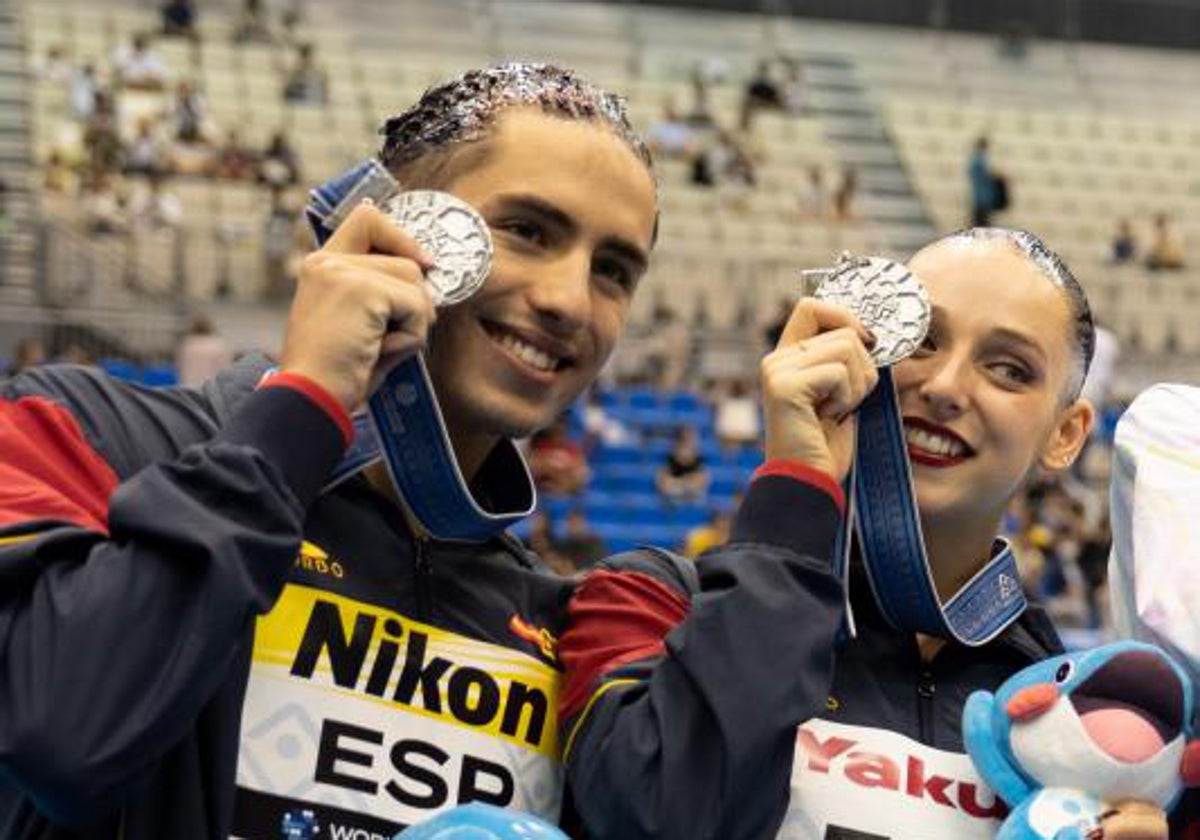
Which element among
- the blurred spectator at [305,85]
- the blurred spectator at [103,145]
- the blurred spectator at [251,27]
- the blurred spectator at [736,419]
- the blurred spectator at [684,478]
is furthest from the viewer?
the blurred spectator at [251,27]

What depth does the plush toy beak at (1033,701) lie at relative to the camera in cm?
240

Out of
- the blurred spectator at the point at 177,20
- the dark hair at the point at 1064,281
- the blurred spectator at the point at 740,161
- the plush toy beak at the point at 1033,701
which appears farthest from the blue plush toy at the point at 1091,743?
the blurred spectator at the point at 177,20

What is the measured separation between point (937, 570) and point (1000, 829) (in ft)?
1.15

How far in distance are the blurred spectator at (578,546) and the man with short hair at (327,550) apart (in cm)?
723

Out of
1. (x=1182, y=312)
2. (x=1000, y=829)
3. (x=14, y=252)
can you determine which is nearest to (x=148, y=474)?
(x=1000, y=829)

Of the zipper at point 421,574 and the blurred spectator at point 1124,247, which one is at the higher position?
the zipper at point 421,574

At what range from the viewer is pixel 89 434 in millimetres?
2238

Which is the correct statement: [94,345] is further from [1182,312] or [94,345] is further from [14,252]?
[1182,312]

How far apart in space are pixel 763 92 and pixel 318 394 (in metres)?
19.0

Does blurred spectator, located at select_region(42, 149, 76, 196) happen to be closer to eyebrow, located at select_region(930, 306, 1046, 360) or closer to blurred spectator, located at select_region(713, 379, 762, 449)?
blurred spectator, located at select_region(713, 379, 762, 449)

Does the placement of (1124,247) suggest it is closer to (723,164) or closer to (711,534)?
(723,164)

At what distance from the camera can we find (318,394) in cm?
210

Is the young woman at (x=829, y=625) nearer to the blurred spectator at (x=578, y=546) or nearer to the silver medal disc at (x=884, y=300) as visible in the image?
the silver medal disc at (x=884, y=300)

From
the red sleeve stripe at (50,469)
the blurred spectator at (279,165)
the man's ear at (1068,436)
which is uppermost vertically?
the red sleeve stripe at (50,469)
